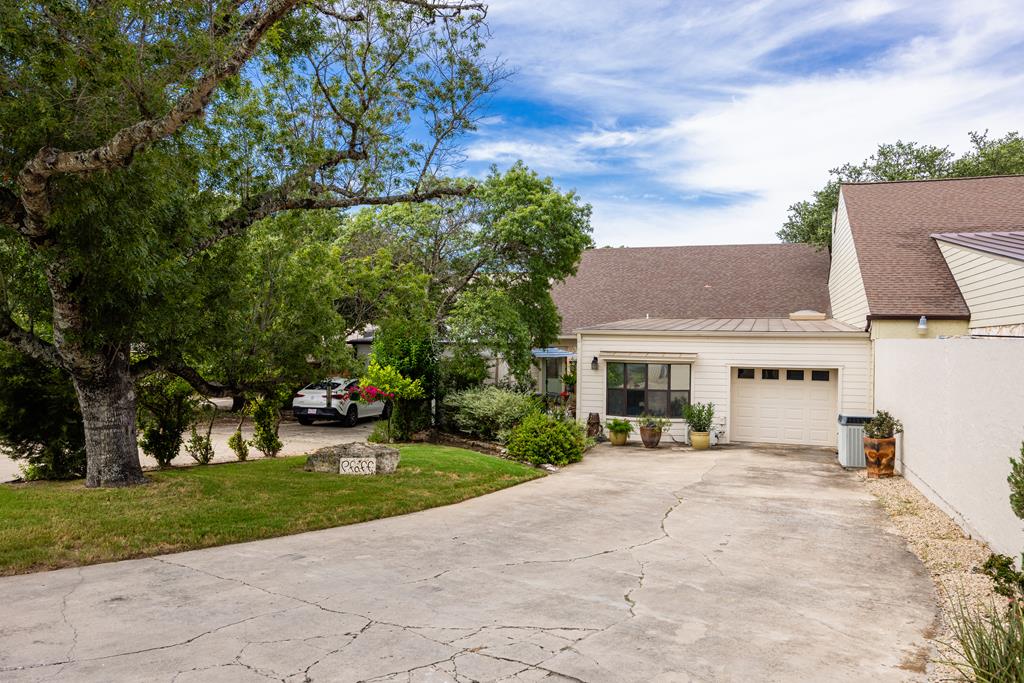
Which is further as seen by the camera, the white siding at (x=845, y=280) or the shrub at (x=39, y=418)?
the white siding at (x=845, y=280)

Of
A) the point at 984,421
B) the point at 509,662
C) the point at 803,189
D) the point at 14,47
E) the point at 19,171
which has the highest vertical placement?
the point at 803,189

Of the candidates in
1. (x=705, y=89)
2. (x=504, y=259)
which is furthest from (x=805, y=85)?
(x=504, y=259)

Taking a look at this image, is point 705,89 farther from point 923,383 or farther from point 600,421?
point 923,383

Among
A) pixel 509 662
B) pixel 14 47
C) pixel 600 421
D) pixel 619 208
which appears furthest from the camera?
pixel 619 208

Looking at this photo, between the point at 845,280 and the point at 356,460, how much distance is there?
14340 millimetres

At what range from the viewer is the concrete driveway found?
4574 mm

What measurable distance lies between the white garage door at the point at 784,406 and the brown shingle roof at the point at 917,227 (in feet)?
8.74

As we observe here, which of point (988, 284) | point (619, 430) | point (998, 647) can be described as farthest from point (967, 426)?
point (619, 430)

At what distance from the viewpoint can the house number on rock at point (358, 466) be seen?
12.0 meters

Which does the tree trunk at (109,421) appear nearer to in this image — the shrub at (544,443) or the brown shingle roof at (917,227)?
the shrub at (544,443)

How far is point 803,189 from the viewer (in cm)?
2806

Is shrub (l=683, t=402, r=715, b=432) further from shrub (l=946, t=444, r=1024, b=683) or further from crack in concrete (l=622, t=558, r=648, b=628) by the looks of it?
shrub (l=946, t=444, r=1024, b=683)

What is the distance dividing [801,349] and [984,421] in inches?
377

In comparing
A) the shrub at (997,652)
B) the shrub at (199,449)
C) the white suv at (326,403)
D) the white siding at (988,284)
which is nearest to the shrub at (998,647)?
the shrub at (997,652)
